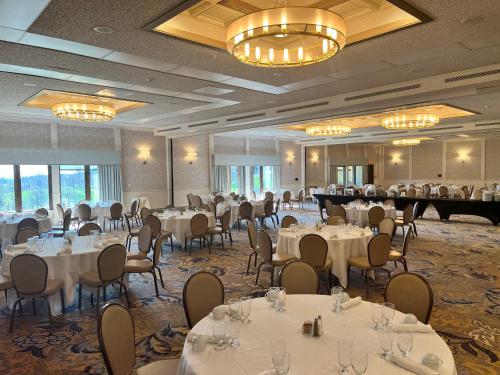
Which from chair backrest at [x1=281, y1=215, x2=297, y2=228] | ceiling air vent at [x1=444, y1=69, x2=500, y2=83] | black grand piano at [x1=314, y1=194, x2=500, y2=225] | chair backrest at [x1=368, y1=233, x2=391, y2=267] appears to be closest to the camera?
chair backrest at [x1=368, y1=233, x2=391, y2=267]

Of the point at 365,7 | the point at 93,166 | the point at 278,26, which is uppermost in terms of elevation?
the point at 365,7

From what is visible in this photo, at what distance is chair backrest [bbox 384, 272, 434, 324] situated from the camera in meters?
3.32

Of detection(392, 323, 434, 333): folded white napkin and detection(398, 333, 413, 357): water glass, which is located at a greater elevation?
detection(398, 333, 413, 357): water glass

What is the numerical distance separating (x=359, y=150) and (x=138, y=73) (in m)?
21.3

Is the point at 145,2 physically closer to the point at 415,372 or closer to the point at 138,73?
the point at 138,73

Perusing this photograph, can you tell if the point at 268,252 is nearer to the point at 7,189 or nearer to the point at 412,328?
the point at 412,328

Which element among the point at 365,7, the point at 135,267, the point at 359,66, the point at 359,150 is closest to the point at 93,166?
the point at 135,267

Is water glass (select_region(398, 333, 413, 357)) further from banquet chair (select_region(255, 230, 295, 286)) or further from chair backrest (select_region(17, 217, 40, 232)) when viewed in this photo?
chair backrest (select_region(17, 217, 40, 232))

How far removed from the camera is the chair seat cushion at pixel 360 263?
5.69m

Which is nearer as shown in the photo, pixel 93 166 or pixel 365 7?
pixel 365 7

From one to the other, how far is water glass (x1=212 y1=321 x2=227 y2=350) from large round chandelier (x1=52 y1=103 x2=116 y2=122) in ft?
26.0

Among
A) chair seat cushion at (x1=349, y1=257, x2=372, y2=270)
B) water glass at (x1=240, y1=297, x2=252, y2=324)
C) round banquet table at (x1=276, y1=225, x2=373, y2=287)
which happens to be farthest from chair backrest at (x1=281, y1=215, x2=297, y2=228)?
water glass at (x1=240, y1=297, x2=252, y2=324)

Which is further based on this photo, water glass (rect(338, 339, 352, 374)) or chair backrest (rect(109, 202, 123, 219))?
chair backrest (rect(109, 202, 123, 219))

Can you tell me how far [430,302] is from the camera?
10.8 ft
